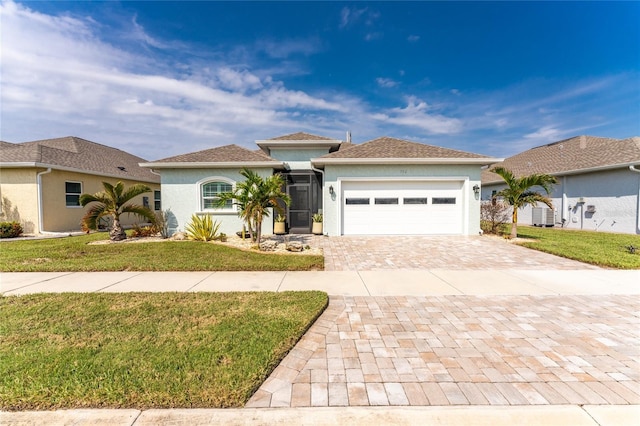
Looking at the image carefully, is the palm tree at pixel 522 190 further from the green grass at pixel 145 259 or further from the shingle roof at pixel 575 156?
the green grass at pixel 145 259

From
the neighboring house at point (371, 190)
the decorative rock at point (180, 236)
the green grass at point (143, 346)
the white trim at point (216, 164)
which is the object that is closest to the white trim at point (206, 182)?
the neighboring house at point (371, 190)

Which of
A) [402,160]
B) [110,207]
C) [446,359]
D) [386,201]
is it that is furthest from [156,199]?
[446,359]

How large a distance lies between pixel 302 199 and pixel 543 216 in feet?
49.3

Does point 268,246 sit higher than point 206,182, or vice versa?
point 206,182

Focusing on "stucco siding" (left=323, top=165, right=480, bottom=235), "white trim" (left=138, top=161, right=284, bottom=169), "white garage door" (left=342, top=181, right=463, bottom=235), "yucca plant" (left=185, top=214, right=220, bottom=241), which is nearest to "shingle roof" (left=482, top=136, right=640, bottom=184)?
"stucco siding" (left=323, top=165, right=480, bottom=235)

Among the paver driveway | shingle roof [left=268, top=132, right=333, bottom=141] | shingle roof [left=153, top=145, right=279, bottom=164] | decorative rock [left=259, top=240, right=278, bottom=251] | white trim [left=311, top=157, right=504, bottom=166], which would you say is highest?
shingle roof [left=268, top=132, right=333, bottom=141]

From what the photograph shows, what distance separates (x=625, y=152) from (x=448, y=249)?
12695 mm

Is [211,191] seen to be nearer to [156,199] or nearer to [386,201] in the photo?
[386,201]

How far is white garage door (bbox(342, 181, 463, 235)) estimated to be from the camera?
40.1 feet

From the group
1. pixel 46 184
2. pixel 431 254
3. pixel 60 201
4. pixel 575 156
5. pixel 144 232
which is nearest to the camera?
A: pixel 431 254

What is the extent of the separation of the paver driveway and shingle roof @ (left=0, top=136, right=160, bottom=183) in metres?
13.8

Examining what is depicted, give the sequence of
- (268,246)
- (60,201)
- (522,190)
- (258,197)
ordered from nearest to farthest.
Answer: (268,246) → (258,197) → (522,190) → (60,201)

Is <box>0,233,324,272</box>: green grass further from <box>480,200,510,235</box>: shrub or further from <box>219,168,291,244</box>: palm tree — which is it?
<box>480,200,510,235</box>: shrub

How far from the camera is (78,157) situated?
15367mm
